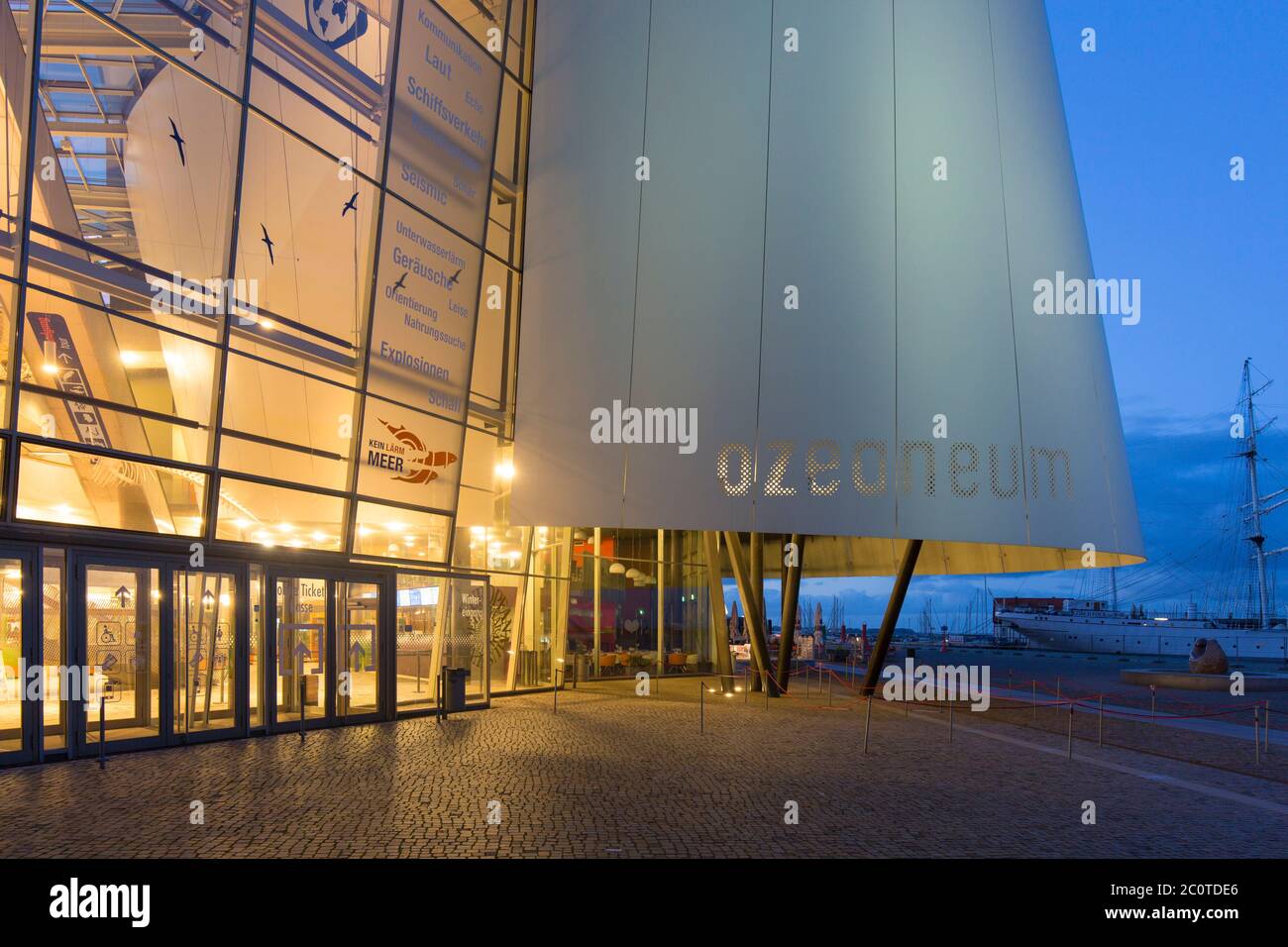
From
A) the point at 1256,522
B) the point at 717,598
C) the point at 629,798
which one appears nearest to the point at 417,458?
the point at 717,598

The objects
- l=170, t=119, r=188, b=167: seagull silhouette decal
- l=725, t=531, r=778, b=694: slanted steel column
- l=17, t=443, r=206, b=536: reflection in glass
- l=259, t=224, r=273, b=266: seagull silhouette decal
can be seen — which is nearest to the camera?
l=17, t=443, r=206, b=536: reflection in glass

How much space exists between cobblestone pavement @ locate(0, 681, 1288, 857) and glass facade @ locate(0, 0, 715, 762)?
5.24ft

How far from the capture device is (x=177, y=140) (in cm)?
1562

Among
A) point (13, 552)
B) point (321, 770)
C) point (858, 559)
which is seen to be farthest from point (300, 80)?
point (858, 559)

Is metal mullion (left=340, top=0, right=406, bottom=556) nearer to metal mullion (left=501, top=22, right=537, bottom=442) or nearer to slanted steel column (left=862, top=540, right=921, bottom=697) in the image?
metal mullion (left=501, top=22, right=537, bottom=442)

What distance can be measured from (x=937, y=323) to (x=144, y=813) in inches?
663

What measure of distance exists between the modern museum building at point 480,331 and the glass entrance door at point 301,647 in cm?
6

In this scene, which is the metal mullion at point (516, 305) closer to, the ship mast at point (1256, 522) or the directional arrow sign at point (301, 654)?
the directional arrow sign at point (301, 654)

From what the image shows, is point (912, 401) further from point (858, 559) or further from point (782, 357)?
point (858, 559)

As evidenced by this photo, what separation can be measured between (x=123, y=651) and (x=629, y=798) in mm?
7104

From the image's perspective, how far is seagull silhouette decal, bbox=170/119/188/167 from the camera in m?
15.6

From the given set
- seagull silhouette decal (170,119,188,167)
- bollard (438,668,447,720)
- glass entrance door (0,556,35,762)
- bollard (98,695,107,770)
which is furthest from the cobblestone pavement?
seagull silhouette decal (170,119,188,167)

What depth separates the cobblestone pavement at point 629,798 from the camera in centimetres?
801

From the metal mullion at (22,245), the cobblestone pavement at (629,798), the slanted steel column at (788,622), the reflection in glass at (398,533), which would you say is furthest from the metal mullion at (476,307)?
the metal mullion at (22,245)
